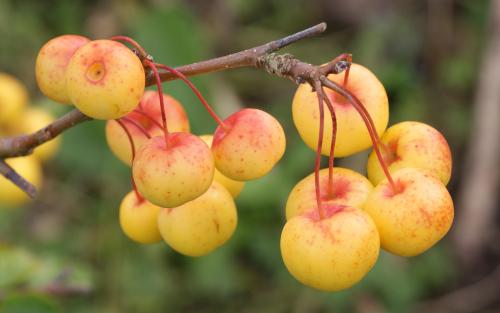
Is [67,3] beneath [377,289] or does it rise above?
above

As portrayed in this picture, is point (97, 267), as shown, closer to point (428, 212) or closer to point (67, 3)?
point (67, 3)

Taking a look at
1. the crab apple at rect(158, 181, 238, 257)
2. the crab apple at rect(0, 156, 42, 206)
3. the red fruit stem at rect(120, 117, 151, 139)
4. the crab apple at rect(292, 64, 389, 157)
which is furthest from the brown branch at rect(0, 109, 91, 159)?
the crab apple at rect(0, 156, 42, 206)

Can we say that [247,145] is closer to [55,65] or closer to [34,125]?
[55,65]

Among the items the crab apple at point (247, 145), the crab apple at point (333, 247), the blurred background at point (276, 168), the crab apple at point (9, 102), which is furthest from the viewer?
the blurred background at point (276, 168)

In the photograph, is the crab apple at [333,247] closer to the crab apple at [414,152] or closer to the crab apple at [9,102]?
the crab apple at [414,152]

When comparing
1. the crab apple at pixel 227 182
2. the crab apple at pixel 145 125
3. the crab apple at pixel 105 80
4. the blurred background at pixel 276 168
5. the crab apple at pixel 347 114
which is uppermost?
the crab apple at pixel 105 80

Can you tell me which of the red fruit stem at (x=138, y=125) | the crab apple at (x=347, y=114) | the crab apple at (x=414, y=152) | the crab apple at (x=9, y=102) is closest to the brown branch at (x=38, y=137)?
the red fruit stem at (x=138, y=125)

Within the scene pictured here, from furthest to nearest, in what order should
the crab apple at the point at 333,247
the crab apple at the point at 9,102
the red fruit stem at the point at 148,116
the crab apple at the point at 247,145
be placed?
the crab apple at the point at 9,102
the red fruit stem at the point at 148,116
the crab apple at the point at 247,145
the crab apple at the point at 333,247

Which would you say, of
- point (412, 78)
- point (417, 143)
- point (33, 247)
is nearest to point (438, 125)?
point (412, 78)
